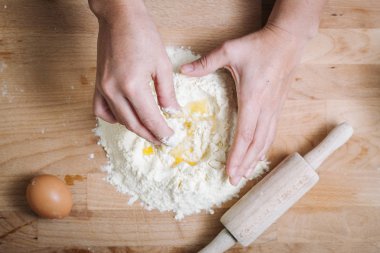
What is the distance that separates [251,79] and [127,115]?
13.6 inches

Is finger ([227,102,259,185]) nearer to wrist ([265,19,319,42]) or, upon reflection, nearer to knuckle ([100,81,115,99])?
wrist ([265,19,319,42])

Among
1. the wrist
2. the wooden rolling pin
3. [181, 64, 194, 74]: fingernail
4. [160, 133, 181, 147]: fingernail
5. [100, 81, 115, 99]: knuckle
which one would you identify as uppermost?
the wrist

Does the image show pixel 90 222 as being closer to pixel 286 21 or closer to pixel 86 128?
pixel 86 128

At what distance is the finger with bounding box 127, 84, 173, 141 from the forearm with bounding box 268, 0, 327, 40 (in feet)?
1.43

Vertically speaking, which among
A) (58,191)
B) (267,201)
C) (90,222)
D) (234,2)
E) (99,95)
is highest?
(234,2)

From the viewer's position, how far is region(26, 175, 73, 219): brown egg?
1159mm

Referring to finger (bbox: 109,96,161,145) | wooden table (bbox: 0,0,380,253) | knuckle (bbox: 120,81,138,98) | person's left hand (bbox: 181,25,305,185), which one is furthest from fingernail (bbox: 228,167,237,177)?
knuckle (bbox: 120,81,138,98)

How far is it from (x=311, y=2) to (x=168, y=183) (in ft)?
2.02

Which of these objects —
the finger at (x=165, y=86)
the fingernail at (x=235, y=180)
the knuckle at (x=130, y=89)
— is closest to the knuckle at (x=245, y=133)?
the fingernail at (x=235, y=180)

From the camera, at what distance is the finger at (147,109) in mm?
956

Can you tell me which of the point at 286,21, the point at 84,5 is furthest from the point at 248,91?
the point at 84,5

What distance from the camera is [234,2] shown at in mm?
1287

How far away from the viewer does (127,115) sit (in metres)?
1.00

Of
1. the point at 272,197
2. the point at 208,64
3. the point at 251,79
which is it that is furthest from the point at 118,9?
the point at 272,197
